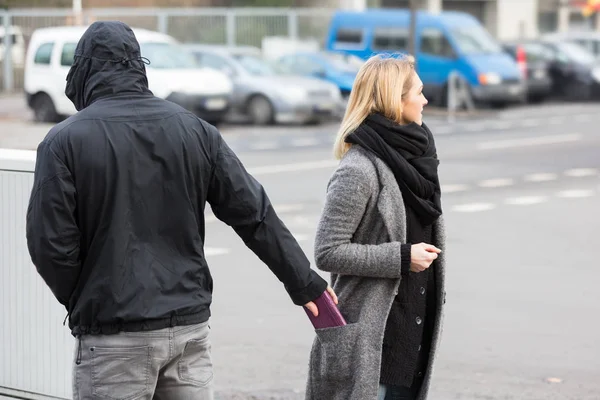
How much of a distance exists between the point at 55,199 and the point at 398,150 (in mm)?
1273

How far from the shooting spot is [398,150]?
13.0 feet

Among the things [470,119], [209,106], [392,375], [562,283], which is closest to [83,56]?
[392,375]

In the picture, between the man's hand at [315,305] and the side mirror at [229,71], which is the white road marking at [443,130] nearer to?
the side mirror at [229,71]

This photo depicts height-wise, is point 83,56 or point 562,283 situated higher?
point 83,56

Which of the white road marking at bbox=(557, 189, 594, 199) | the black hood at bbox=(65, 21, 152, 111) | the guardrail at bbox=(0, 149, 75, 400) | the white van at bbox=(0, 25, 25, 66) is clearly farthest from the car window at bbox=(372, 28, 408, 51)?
the black hood at bbox=(65, 21, 152, 111)

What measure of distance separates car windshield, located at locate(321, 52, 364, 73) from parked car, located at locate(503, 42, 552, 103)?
16.6 ft

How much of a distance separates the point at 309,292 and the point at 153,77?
67.8ft

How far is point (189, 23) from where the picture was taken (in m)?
35.9

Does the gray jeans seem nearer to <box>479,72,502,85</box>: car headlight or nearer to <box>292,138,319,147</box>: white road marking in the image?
<box>292,138,319,147</box>: white road marking

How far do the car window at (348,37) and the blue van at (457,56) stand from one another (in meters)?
0.52

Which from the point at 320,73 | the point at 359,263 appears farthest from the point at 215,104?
the point at 359,263

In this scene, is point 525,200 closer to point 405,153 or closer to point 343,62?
point 405,153

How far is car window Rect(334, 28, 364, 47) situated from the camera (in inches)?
1258

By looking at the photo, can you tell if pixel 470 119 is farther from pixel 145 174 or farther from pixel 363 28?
pixel 145 174
